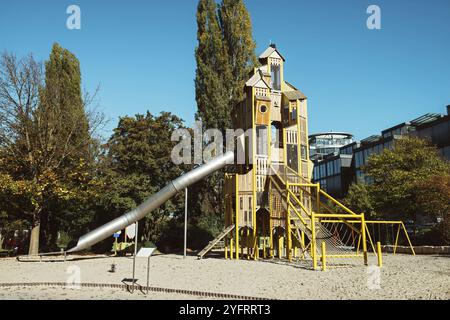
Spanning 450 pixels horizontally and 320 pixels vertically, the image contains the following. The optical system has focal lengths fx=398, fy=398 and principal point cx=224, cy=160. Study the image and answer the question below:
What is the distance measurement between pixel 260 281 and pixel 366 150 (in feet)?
169

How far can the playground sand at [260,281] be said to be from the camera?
11.1 meters

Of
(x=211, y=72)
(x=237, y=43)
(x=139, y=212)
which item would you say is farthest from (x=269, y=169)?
(x=237, y=43)

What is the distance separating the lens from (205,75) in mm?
33719

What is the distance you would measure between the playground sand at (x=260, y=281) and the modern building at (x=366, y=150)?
103 feet

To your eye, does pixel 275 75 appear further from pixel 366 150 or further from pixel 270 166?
pixel 366 150

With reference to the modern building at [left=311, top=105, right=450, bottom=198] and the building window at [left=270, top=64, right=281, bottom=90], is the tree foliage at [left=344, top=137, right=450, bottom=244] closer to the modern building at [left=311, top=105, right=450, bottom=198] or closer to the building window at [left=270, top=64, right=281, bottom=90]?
the modern building at [left=311, top=105, right=450, bottom=198]

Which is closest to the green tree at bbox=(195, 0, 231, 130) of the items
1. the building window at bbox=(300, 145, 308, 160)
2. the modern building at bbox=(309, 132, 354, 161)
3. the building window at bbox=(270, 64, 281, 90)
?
the building window at bbox=(270, 64, 281, 90)

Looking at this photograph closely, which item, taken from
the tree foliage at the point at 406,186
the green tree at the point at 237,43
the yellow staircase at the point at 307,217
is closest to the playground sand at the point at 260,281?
the yellow staircase at the point at 307,217

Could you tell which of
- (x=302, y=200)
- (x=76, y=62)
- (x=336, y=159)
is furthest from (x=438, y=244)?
(x=336, y=159)

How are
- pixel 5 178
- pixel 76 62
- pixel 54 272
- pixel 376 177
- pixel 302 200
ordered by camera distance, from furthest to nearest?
pixel 76 62, pixel 376 177, pixel 5 178, pixel 302 200, pixel 54 272

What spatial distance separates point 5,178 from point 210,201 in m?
16.0

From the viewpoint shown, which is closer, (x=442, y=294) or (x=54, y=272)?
(x=442, y=294)

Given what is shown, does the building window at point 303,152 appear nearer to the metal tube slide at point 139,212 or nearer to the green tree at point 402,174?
the metal tube slide at point 139,212
